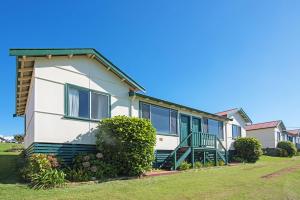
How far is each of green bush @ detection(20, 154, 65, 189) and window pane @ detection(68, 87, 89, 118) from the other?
8.63 ft

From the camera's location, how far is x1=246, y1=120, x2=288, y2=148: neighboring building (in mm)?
44625

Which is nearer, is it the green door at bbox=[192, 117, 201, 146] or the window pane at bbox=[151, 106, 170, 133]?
the window pane at bbox=[151, 106, 170, 133]

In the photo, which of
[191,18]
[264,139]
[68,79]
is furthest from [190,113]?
[264,139]

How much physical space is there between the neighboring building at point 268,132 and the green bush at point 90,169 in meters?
36.7

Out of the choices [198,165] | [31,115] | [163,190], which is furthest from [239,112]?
[163,190]

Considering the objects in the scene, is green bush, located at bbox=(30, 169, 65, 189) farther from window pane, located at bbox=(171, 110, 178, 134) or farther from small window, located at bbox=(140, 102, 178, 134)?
window pane, located at bbox=(171, 110, 178, 134)

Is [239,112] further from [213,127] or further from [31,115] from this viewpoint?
[31,115]

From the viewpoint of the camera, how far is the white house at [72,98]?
487 inches

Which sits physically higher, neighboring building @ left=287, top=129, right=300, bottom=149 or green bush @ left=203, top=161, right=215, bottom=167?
neighboring building @ left=287, top=129, right=300, bottom=149

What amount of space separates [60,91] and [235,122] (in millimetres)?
22281

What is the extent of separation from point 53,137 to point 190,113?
12.1m

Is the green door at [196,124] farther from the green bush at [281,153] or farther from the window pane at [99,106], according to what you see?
the green bush at [281,153]

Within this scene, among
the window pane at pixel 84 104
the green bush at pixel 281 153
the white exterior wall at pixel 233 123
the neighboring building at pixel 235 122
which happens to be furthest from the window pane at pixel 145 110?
the green bush at pixel 281 153

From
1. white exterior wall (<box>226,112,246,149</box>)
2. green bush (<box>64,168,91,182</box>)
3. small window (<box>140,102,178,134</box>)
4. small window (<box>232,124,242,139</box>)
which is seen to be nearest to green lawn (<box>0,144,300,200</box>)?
green bush (<box>64,168,91,182</box>)
